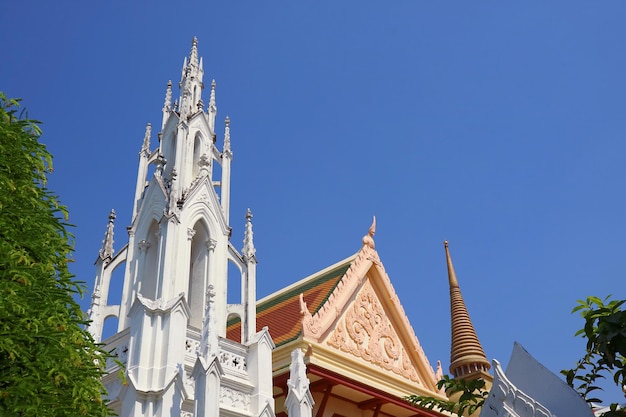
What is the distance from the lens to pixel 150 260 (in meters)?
16.4

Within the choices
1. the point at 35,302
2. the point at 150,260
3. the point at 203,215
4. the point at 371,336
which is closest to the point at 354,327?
the point at 371,336

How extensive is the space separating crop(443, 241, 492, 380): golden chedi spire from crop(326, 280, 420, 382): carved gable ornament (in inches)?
451

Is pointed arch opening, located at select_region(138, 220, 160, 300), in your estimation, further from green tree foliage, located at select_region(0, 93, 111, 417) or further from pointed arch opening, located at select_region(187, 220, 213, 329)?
green tree foliage, located at select_region(0, 93, 111, 417)

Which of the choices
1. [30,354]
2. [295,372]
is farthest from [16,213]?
[295,372]

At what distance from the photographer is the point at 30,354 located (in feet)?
26.2

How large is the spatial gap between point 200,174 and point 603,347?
Result: 12.8 meters

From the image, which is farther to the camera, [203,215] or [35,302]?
[203,215]

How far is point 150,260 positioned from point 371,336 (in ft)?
20.7

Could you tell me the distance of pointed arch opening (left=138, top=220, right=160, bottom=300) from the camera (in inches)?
627

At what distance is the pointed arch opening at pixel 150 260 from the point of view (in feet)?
52.3

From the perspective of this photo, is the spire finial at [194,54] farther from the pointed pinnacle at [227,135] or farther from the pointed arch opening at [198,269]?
the pointed arch opening at [198,269]

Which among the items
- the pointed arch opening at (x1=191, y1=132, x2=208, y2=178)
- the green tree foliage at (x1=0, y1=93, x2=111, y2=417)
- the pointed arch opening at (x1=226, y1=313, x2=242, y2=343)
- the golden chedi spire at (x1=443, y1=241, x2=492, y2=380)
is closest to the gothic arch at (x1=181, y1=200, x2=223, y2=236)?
the pointed arch opening at (x1=191, y1=132, x2=208, y2=178)

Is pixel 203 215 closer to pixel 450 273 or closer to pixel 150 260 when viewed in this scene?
pixel 150 260

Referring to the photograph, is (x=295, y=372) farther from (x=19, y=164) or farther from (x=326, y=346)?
(x=19, y=164)
